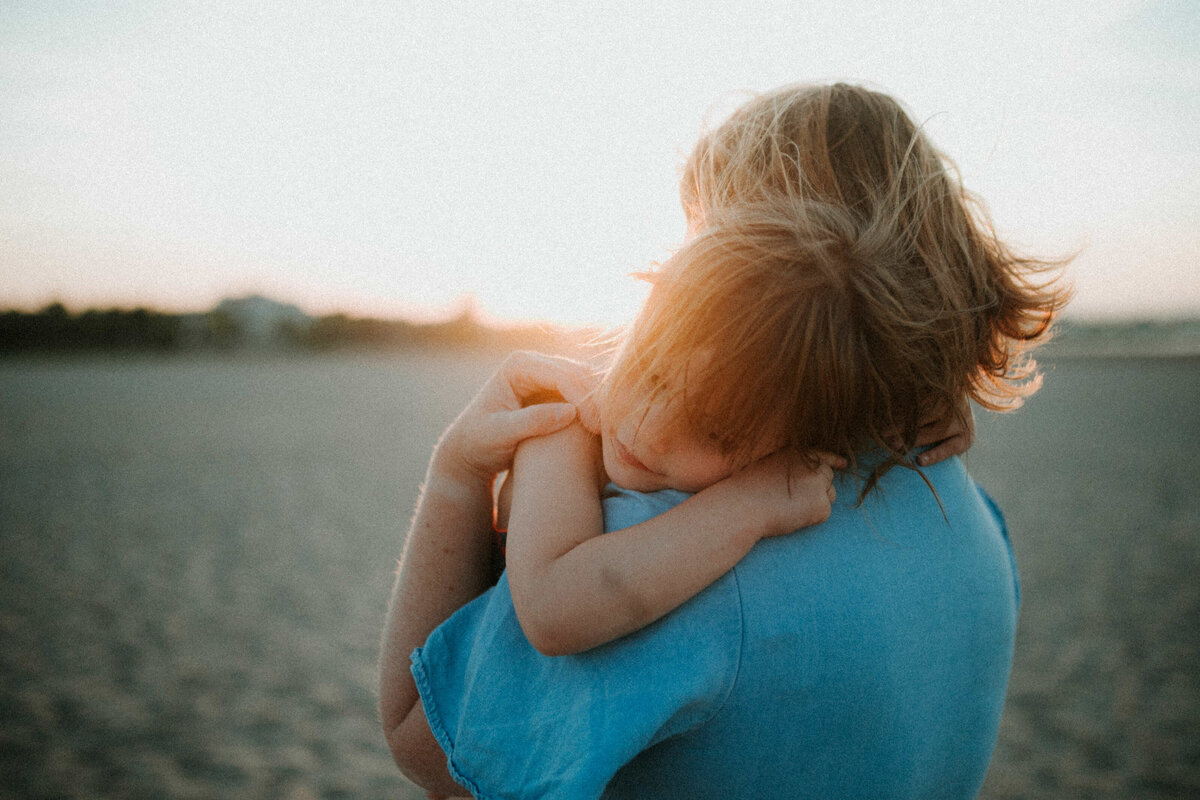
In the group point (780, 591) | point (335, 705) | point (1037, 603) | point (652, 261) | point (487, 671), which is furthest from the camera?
point (1037, 603)

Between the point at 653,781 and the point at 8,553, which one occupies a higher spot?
the point at 653,781

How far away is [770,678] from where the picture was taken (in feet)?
3.07

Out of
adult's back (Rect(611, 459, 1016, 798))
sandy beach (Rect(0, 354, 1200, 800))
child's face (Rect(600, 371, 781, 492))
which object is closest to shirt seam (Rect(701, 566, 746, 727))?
adult's back (Rect(611, 459, 1016, 798))

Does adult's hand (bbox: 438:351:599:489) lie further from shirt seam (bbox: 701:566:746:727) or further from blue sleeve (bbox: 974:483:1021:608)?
blue sleeve (bbox: 974:483:1021:608)

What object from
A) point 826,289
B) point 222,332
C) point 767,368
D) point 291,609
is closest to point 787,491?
point 767,368

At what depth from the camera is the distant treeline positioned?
36375 millimetres

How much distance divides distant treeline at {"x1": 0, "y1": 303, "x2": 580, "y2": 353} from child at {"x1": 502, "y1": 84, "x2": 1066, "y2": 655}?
33.5 meters

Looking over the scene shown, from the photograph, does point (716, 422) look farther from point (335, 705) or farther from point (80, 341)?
point (80, 341)

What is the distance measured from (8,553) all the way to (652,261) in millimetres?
8921

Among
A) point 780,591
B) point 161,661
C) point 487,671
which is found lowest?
point 161,661

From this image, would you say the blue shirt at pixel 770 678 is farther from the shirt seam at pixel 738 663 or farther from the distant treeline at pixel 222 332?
the distant treeline at pixel 222 332

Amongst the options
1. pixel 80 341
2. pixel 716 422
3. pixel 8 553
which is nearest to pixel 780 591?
pixel 716 422

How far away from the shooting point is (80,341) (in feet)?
125

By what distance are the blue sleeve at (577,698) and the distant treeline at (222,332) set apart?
33.6m
